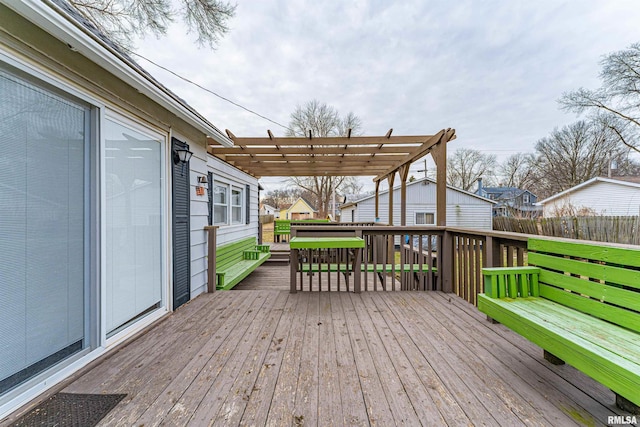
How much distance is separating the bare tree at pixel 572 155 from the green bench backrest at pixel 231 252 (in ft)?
66.5

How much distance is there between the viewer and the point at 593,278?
1667 mm

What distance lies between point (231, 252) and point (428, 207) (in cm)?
1247

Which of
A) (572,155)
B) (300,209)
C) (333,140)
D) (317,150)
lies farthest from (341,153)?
(300,209)

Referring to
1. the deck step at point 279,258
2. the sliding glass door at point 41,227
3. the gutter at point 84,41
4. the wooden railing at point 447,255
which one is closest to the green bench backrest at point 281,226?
the deck step at point 279,258

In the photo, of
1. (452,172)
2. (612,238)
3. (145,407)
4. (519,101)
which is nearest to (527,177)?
(452,172)

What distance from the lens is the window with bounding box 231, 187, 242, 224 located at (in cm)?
606

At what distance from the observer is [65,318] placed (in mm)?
1748

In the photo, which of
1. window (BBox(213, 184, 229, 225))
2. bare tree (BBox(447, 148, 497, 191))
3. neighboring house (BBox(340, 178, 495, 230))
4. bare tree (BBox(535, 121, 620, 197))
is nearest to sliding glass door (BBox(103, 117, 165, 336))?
window (BBox(213, 184, 229, 225))

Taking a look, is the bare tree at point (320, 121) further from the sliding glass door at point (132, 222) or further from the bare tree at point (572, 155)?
the bare tree at point (572, 155)


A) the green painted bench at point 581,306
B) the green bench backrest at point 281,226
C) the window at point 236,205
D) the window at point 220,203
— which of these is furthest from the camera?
the green bench backrest at point 281,226

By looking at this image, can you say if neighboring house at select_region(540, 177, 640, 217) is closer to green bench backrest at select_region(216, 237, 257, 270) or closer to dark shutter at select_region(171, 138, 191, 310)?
green bench backrest at select_region(216, 237, 257, 270)

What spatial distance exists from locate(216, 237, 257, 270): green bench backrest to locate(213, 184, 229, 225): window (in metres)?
0.53

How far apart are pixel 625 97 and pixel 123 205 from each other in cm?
1742

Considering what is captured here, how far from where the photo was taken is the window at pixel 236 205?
606cm
